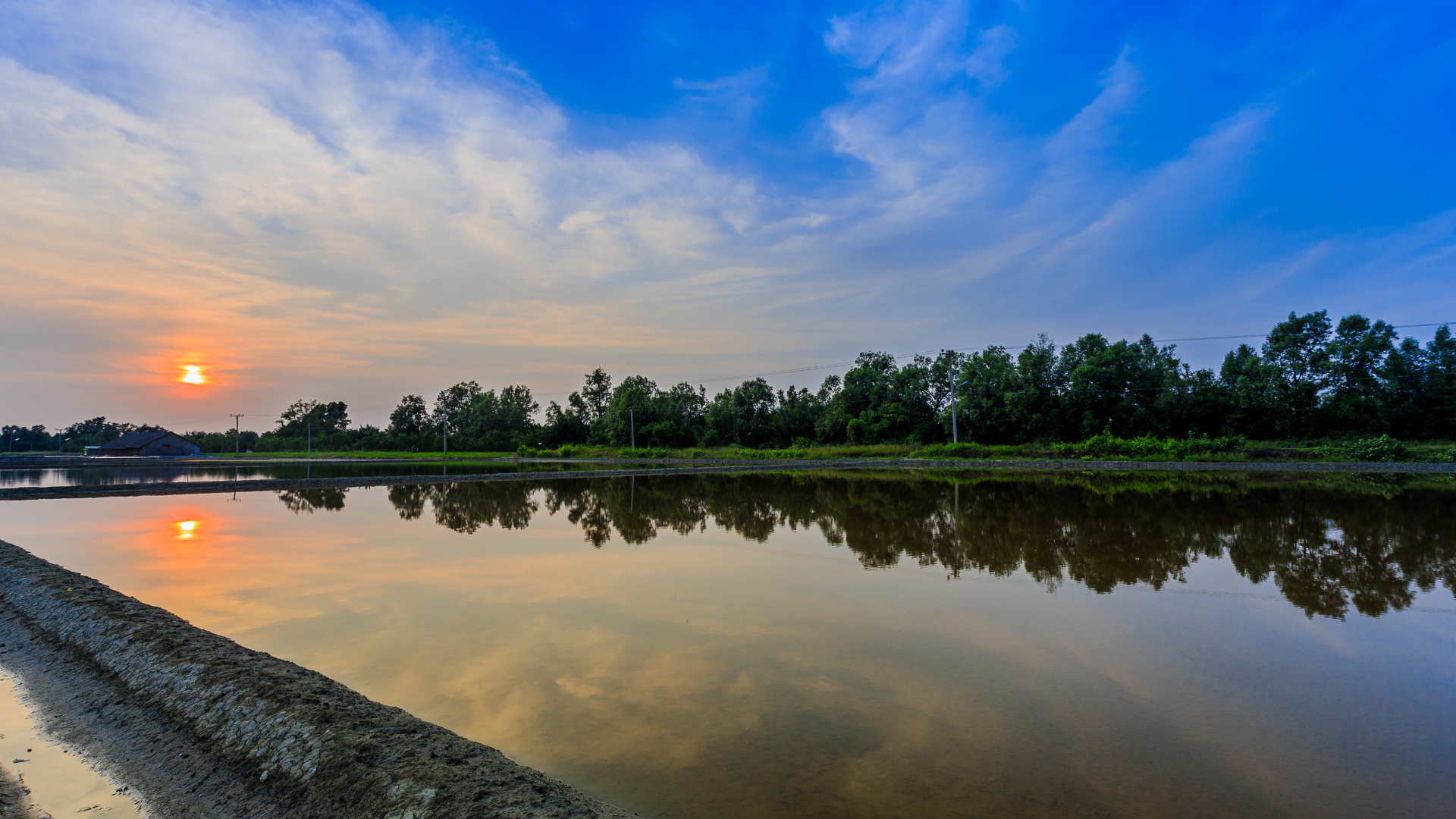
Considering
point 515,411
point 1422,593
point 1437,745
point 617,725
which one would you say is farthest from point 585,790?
point 515,411

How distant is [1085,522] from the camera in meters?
14.6

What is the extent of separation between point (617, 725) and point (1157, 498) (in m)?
19.9

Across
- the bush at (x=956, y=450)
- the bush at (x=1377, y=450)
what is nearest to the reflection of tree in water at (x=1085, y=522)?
the bush at (x=1377, y=450)

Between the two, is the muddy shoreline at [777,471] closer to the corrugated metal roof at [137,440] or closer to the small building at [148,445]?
the small building at [148,445]

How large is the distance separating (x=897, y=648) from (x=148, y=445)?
104327 millimetres

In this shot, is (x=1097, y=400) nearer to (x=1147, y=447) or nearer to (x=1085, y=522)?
(x=1147, y=447)

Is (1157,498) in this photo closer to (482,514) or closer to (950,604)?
(950,604)

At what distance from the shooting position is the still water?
3.82 m

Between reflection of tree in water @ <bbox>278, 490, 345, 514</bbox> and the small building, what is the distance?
245 ft

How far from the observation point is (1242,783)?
3705 mm

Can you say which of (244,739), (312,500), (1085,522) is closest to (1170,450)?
(1085,522)

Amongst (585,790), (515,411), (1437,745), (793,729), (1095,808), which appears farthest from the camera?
(515,411)

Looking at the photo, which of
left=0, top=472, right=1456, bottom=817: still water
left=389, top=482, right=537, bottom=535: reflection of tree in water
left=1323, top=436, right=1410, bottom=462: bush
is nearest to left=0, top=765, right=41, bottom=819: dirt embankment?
left=0, top=472, right=1456, bottom=817: still water

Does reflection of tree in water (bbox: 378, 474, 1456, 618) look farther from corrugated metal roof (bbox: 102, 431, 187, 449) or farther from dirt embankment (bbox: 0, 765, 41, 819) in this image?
corrugated metal roof (bbox: 102, 431, 187, 449)
